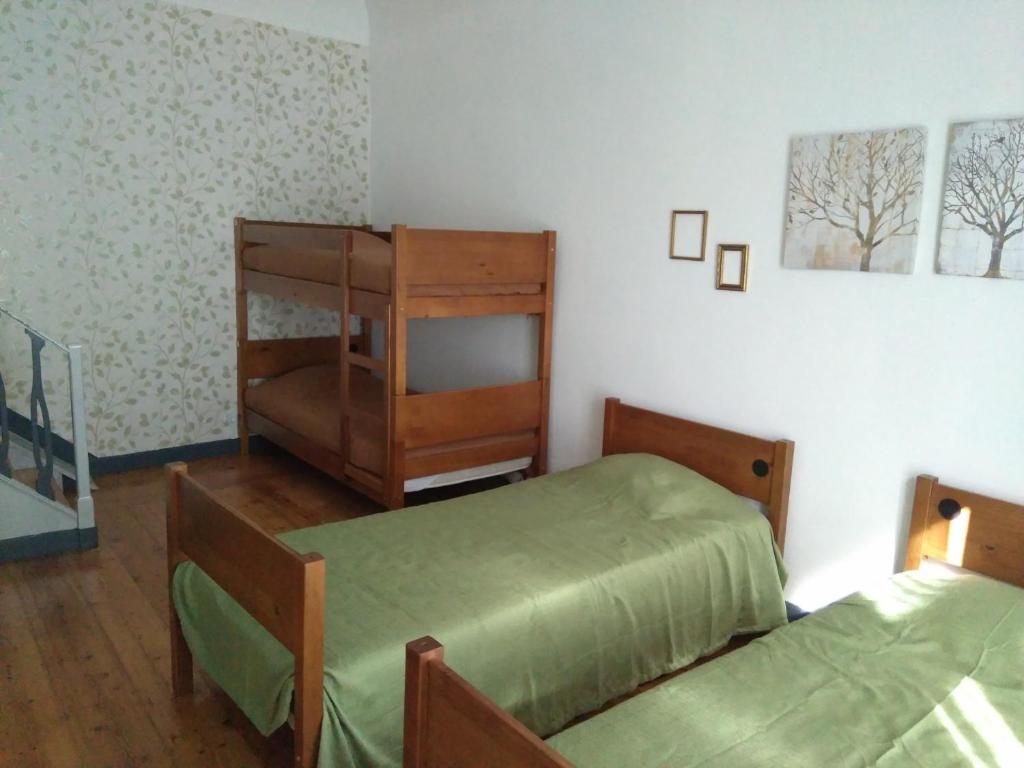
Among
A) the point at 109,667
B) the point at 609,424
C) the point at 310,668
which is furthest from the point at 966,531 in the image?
the point at 109,667

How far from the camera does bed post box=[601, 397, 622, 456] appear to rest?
3.29m

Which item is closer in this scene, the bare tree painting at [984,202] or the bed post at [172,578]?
the bare tree painting at [984,202]

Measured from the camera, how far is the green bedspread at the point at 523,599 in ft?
5.93

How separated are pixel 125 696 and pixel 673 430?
6.74 ft

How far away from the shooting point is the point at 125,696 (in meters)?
2.29

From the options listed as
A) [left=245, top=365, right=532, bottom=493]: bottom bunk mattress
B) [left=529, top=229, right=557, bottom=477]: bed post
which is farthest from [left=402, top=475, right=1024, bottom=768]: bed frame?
[left=529, top=229, right=557, bottom=477]: bed post

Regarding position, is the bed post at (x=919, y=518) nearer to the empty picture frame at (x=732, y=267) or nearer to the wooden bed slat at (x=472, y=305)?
the empty picture frame at (x=732, y=267)

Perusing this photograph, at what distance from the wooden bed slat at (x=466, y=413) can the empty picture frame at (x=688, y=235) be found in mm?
931

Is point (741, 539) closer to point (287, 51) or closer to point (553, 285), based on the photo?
point (553, 285)

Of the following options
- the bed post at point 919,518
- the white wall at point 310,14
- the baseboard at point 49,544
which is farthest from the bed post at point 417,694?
the white wall at point 310,14

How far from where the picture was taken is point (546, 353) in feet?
11.8

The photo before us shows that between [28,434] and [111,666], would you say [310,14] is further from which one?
[111,666]

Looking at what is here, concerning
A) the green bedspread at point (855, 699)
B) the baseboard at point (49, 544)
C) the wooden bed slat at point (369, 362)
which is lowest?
the baseboard at point (49, 544)

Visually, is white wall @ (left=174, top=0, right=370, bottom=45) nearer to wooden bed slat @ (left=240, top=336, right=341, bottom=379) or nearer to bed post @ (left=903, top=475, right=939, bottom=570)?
wooden bed slat @ (left=240, top=336, right=341, bottom=379)
